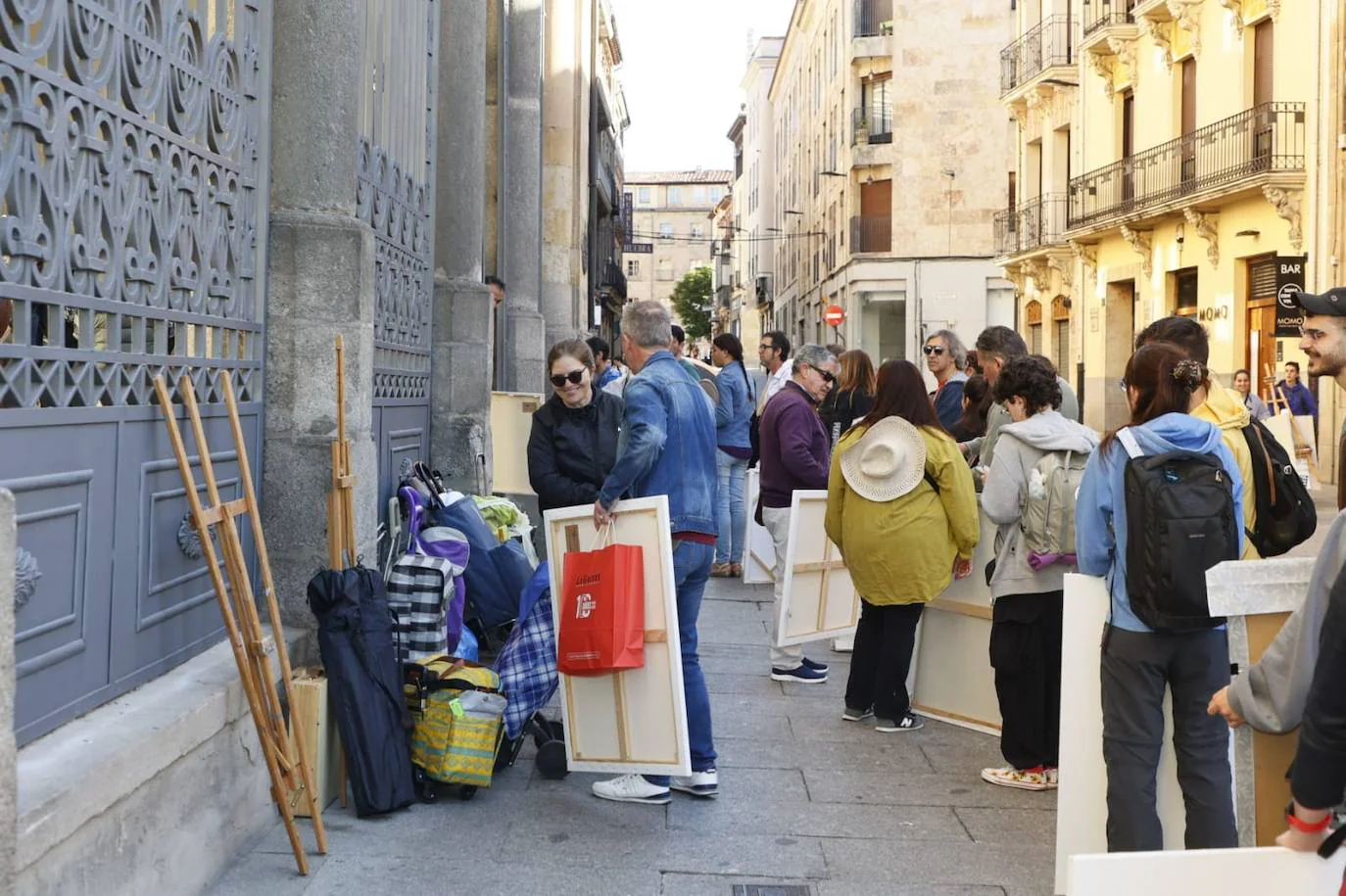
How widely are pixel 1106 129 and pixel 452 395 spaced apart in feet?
84.1

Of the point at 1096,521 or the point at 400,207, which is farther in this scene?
the point at 400,207

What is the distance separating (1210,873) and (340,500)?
3.93m

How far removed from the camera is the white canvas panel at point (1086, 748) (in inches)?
187

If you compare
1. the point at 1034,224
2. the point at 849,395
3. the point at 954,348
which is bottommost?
the point at 849,395

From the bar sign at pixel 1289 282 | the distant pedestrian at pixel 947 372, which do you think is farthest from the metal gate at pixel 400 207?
the bar sign at pixel 1289 282

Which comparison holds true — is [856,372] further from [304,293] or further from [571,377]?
[304,293]

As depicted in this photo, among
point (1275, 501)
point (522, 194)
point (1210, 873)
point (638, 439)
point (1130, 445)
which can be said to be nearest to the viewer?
point (1210, 873)

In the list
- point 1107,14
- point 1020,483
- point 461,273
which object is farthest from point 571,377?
point 1107,14

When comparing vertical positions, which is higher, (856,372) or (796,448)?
(856,372)

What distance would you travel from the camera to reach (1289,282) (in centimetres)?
2189

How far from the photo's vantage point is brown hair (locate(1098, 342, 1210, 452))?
4.54 m

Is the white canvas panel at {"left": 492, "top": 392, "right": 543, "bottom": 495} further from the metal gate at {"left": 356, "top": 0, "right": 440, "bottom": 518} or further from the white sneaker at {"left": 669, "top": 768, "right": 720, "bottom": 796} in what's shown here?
the white sneaker at {"left": 669, "top": 768, "right": 720, "bottom": 796}

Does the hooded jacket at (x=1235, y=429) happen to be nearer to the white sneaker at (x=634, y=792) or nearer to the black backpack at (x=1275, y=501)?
the black backpack at (x=1275, y=501)

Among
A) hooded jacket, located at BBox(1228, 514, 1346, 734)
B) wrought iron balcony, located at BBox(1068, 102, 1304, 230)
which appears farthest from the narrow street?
wrought iron balcony, located at BBox(1068, 102, 1304, 230)
